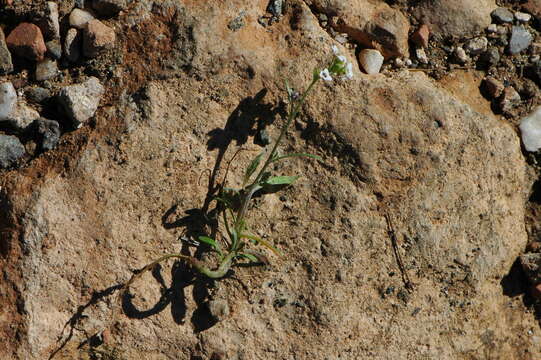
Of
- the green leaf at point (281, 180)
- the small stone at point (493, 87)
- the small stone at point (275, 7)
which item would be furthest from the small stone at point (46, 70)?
the small stone at point (493, 87)

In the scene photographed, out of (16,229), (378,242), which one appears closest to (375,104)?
(378,242)

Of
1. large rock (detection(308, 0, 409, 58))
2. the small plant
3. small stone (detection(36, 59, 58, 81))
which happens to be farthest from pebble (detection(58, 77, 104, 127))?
large rock (detection(308, 0, 409, 58))

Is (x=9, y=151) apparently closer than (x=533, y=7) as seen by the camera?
Yes

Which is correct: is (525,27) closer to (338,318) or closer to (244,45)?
(244,45)

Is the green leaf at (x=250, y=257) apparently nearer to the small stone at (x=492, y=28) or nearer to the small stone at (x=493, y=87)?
the small stone at (x=493, y=87)

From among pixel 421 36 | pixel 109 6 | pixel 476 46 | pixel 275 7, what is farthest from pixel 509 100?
pixel 109 6

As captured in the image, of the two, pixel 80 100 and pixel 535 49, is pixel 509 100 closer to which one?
pixel 535 49
